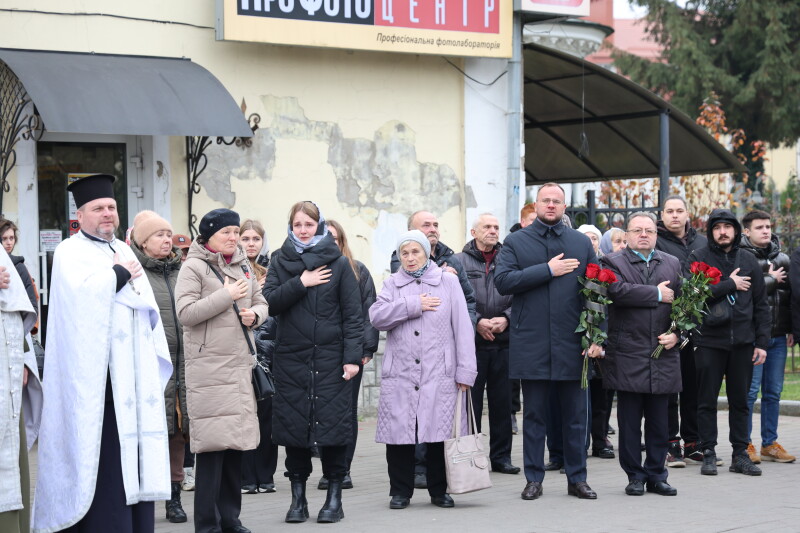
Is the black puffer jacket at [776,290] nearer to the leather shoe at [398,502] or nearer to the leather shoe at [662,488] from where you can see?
the leather shoe at [662,488]

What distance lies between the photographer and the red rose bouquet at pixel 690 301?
855 cm

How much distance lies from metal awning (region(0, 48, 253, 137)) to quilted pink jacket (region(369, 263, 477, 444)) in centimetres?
343

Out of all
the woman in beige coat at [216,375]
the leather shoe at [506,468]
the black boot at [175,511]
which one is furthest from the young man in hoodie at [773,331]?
the black boot at [175,511]

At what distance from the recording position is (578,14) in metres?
13.6

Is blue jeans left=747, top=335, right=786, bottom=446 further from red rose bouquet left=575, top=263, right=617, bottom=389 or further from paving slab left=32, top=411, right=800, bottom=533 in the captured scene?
red rose bouquet left=575, top=263, right=617, bottom=389

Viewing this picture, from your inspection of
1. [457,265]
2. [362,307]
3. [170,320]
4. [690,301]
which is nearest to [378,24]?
[457,265]

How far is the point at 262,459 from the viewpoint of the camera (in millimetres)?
8945

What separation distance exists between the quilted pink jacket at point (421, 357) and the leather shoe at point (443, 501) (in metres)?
0.48

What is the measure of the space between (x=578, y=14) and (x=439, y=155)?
2.25 m

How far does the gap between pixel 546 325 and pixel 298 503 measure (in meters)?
2.06

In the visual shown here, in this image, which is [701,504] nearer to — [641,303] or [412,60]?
[641,303]

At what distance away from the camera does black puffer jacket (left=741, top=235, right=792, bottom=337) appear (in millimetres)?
Answer: 9797

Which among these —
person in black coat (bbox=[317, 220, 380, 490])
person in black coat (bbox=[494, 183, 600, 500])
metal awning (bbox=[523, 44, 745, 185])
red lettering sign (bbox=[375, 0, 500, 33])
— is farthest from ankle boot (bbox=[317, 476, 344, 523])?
metal awning (bbox=[523, 44, 745, 185])

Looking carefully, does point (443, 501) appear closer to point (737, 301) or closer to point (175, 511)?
point (175, 511)
